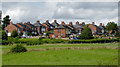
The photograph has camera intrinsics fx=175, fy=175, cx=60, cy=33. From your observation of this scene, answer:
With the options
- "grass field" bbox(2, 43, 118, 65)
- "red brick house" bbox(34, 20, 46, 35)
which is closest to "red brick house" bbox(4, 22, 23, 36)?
"red brick house" bbox(34, 20, 46, 35)

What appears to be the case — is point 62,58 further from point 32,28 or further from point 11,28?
point 32,28

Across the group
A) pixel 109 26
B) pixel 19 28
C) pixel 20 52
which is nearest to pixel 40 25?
pixel 19 28

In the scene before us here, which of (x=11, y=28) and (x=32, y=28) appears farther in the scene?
(x=32, y=28)

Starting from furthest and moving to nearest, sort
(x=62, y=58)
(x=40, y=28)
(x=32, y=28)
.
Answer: (x=40, y=28), (x=32, y=28), (x=62, y=58)

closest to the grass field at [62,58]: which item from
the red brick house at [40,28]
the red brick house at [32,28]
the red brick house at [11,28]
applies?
the red brick house at [11,28]

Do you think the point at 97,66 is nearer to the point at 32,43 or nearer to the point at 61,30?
the point at 32,43

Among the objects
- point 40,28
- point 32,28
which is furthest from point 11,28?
point 40,28

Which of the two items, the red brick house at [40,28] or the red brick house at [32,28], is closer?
the red brick house at [32,28]

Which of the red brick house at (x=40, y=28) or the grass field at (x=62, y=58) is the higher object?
the red brick house at (x=40, y=28)

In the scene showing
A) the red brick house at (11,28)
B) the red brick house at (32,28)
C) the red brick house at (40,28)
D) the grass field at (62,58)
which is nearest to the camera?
the grass field at (62,58)

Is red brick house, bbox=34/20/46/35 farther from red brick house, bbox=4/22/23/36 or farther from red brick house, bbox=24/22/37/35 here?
red brick house, bbox=4/22/23/36

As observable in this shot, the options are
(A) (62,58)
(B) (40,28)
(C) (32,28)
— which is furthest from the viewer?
(B) (40,28)

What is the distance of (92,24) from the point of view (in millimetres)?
133125

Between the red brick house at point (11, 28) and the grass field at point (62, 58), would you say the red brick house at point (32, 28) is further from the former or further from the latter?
the grass field at point (62, 58)
